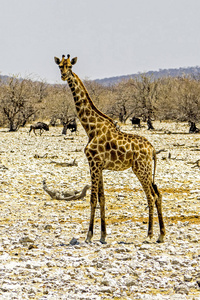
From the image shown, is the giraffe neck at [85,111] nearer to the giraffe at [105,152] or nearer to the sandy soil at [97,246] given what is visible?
the giraffe at [105,152]

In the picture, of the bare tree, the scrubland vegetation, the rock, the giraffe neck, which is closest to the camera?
the rock

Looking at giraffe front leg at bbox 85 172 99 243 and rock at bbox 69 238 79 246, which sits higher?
giraffe front leg at bbox 85 172 99 243

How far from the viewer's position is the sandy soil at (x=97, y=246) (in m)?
5.61

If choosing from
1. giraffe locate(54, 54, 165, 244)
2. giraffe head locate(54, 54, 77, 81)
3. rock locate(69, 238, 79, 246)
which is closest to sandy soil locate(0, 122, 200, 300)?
rock locate(69, 238, 79, 246)

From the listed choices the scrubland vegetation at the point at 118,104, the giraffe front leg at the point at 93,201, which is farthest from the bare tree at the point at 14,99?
the giraffe front leg at the point at 93,201

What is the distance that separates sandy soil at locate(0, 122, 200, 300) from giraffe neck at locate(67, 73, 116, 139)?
6.89ft

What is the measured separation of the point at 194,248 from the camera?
23.5 ft

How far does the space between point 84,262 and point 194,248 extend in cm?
188

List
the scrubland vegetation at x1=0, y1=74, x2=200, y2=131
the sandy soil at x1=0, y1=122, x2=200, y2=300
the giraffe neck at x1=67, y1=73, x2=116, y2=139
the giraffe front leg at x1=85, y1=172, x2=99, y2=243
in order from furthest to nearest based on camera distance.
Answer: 1. the scrubland vegetation at x1=0, y1=74, x2=200, y2=131
2. the giraffe neck at x1=67, y1=73, x2=116, y2=139
3. the giraffe front leg at x1=85, y1=172, x2=99, y2=243
4. the sandy soil at x1=0, y1=122, x2=200, y2=300

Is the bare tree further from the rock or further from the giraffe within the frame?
the rock

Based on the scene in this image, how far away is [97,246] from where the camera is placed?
7562 millimetres

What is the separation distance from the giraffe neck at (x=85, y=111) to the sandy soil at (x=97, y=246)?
2100 millimetres

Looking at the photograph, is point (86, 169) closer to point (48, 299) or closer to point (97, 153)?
point (97, 153)

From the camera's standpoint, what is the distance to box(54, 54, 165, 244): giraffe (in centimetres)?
788
